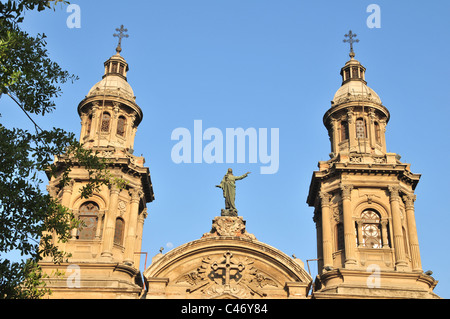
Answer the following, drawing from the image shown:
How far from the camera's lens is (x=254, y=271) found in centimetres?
3400

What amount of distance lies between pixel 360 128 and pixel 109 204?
14900 mm

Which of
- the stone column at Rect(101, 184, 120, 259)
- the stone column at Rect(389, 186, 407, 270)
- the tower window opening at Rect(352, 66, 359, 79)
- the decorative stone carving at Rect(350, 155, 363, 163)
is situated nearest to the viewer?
the stone column at Rect(389, 186, 407, 270)

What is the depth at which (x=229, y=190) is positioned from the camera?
37.2 m

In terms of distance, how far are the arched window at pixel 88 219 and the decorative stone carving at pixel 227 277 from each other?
5278mm

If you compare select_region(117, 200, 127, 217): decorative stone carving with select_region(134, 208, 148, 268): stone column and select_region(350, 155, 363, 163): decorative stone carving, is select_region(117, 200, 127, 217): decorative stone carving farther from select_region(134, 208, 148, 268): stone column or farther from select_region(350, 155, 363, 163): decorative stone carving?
select_region(350, 155, 363, 163): decorative stone carving

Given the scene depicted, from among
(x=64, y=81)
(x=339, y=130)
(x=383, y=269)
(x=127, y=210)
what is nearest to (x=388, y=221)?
(x=383, y=269)

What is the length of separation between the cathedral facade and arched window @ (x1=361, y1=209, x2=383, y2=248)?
0.05 m

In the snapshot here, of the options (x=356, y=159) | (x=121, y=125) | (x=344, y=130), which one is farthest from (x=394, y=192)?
(x=121, y=125)

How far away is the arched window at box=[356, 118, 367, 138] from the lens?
3825 centimetres

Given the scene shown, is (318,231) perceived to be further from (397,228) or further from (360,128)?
(360,128)

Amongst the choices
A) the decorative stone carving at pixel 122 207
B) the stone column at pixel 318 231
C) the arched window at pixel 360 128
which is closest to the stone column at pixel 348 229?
the stone column at pixel 318 231

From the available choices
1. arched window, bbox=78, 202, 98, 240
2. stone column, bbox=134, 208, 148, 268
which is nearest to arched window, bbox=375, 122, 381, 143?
stone column, bbox=134, 208, 148, 268

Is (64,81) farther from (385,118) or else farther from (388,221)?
(385,118)

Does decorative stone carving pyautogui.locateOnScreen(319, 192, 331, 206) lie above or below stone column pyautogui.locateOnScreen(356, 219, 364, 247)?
above
